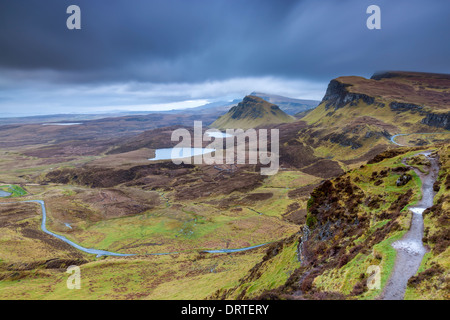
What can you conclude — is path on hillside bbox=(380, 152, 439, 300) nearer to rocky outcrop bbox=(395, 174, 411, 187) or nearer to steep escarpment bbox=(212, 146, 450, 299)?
steep escarpment bbox=(212, 146, 450, 299)

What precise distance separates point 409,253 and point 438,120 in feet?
603

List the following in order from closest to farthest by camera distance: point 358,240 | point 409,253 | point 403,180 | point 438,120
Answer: point 409,253, point 358,240, point 403,180, point 438,120

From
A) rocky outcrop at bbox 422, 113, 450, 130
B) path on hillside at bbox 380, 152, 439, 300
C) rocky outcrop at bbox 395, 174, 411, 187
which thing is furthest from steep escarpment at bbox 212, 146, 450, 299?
rocky outcrop at bbox 422, 113, 450, 130

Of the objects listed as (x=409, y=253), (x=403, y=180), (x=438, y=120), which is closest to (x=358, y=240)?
(x=409, y=253)

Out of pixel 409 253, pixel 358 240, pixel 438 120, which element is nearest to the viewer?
pixel 409 253

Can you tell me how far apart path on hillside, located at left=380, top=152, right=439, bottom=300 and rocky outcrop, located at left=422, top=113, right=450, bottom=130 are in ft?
540

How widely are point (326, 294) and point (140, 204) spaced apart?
351 feet

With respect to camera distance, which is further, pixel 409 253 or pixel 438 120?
pixel 438 120

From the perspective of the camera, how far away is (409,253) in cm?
1961

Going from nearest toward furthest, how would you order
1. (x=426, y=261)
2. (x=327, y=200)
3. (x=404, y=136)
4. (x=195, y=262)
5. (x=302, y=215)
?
(x=426, y=261), (x=327, y=200), (x=195, y=262), (x=302, y=215), (x=404, y=136)

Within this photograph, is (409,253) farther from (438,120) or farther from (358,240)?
(438,120)

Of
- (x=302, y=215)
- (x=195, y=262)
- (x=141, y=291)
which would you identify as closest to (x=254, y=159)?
(x=302, y=215)
